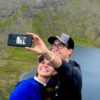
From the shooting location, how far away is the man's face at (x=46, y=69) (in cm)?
613

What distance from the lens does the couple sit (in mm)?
5473

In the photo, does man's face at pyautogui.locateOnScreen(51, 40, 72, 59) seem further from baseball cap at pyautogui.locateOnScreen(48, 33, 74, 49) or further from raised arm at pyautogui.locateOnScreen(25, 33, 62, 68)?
raised arm at pyautogui.locateOnScreen(25, 33, 62, 68)

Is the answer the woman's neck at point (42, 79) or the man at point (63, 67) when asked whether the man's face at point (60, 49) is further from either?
the woman's neck at point (42, 79)

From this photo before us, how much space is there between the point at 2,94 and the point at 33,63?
42139 mm

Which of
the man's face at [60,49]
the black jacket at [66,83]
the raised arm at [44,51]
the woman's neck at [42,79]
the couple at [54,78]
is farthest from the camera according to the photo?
A: the man's face at [60,49]

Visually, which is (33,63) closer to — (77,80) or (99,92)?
(99,92)

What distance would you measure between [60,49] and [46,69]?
18.3 inches

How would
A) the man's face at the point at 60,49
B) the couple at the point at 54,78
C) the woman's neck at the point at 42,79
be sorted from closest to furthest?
the couple at the point at 54,78 < the woman's neck at the point at 42,79 < the man's face at the point at 60,49

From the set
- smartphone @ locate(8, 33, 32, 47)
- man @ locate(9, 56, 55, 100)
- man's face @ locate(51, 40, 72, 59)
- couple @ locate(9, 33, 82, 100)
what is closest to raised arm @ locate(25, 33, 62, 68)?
couple @ locate(9, 33, 82, 100)

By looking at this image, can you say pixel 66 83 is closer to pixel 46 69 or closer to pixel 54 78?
pixel 54 78

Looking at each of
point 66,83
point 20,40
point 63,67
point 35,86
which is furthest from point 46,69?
point 20,40

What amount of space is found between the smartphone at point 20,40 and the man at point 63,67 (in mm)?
104

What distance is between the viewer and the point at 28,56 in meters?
158

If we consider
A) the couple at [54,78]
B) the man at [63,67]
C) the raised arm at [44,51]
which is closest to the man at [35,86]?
the couple at [54,78]
